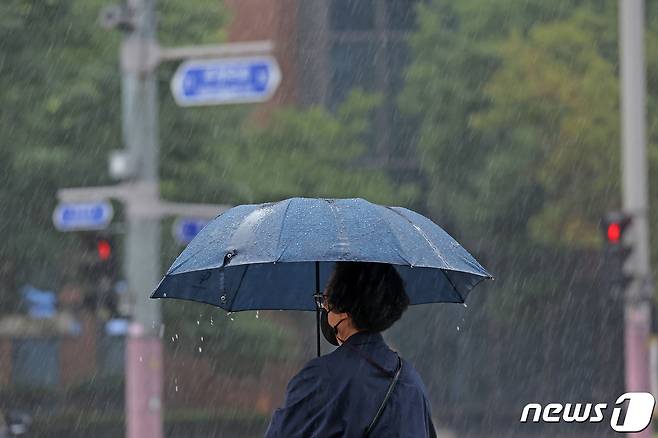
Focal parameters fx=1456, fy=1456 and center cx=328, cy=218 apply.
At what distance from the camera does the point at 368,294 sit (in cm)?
418

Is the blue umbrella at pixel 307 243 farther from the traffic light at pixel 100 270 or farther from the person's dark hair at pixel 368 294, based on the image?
the traffic light at pixel 100 270

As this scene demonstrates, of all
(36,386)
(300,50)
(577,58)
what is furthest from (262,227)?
(300,50)

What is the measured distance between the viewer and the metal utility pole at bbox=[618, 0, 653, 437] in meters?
18.7

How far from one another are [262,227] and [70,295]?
102ft

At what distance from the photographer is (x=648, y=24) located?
30.5 metres

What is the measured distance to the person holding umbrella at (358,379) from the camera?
3.95m

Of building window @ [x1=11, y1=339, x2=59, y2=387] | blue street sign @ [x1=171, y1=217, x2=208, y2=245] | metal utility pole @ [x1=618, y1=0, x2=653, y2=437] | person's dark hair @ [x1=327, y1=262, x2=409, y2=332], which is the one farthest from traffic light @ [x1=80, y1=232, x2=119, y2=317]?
building window @ [x1=11, y1=339, x2=59, y2=387]

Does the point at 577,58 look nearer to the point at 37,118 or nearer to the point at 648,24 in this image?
the point at 648,24

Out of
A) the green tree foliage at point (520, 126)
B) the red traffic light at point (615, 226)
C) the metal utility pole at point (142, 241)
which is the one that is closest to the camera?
the red traffic light at point (615, 226)

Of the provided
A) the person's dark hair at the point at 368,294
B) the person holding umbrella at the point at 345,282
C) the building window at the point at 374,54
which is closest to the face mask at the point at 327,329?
the person holding umbrella at the point at 345,282

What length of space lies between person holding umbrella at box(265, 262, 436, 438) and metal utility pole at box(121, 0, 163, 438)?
14799mm

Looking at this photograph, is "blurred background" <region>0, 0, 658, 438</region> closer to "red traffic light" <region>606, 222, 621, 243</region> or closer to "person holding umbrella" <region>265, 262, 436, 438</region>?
"red traffic light" <region>606, 222, 621, 243</region>

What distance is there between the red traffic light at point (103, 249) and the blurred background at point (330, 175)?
3cm

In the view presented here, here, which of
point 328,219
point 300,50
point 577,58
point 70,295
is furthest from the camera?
point 300,50
